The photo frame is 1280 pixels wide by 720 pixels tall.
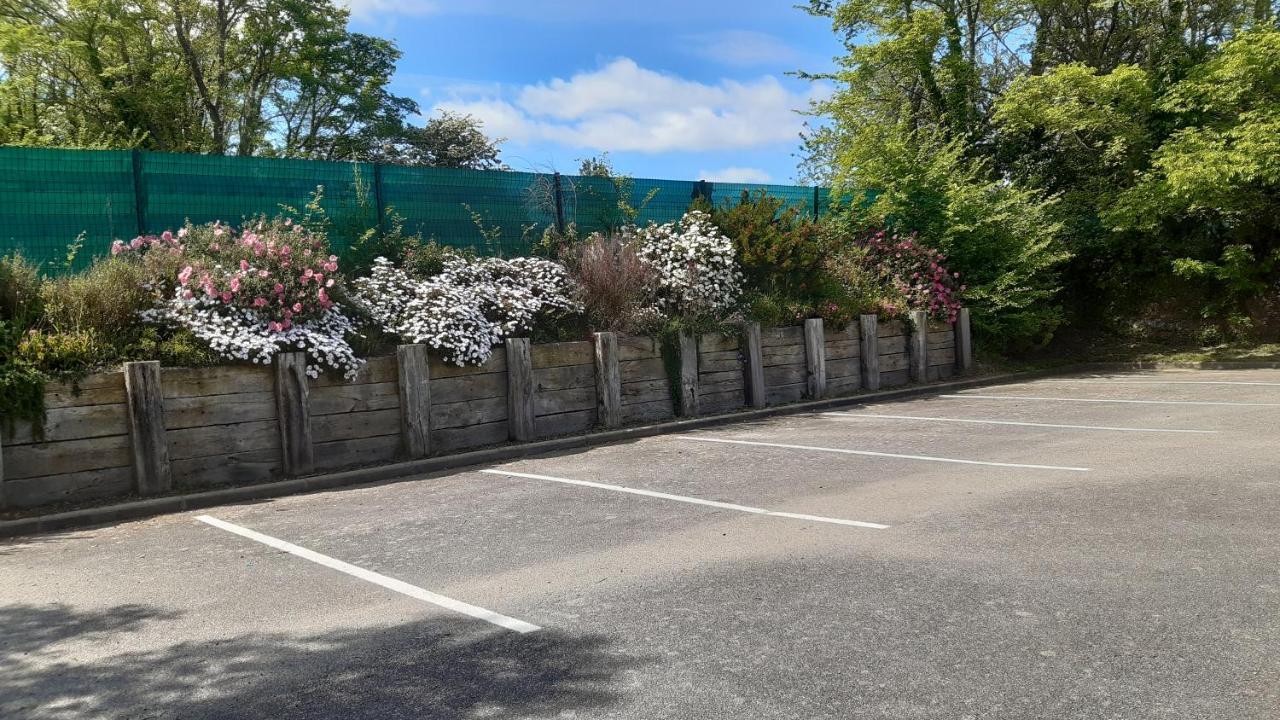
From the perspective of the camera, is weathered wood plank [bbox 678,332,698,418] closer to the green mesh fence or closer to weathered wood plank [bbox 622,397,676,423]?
weathered wood plank [bbox 622,397,676,423]

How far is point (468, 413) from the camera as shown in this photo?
1035cm

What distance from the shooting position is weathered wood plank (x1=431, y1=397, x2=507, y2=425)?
10094 mm

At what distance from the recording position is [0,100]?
19328mm

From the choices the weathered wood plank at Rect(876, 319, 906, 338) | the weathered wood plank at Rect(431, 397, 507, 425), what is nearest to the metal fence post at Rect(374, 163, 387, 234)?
the weathered wood plank at Rect(431, 397, 507, 425)

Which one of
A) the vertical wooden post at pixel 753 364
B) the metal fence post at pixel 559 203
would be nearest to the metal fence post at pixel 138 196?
the metal fence post at pixel 559 203

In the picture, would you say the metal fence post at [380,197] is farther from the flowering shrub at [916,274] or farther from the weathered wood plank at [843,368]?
the flowering shrub at [916,274]

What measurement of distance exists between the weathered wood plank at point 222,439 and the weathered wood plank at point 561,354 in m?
3.28

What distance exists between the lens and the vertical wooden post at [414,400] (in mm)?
9734

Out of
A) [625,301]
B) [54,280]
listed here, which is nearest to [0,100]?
[54,280]

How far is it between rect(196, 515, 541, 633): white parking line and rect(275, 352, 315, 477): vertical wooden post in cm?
167

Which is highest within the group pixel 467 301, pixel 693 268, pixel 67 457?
pixel 693 268

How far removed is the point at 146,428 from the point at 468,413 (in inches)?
133

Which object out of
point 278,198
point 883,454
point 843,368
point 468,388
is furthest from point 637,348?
point 278,198

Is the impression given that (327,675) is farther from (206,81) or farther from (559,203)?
(206,81)
